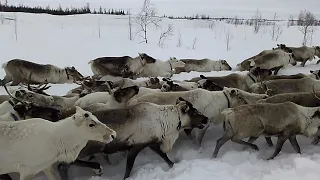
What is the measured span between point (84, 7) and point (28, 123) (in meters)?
35.2

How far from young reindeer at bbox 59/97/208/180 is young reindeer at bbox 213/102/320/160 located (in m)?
0.58

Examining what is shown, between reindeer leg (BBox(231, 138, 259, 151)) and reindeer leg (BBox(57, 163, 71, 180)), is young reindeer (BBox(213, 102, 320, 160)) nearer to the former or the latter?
reindeer leg (BBox(231, 138, 259, 151))

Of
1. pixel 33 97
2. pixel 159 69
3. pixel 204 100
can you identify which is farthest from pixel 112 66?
pixel 204 100

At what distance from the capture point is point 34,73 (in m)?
10.8

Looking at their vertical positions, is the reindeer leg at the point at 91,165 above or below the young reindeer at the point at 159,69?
below

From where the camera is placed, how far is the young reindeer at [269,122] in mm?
6027

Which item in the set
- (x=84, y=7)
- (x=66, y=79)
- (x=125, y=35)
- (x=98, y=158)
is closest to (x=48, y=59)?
(x=66, y=79)

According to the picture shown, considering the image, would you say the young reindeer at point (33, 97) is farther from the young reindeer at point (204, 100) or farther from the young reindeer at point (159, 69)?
the young reindeer at point (159, 69)

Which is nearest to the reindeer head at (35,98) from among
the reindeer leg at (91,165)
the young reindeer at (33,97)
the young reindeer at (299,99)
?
the young reindeer at (33,97)

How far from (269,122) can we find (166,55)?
1134cm

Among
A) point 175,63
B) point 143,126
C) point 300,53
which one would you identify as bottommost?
point 143,126

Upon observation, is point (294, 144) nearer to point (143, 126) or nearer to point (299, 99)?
point (299, 99)

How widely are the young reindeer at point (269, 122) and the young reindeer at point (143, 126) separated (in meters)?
0.58

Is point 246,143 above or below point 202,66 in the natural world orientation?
below
